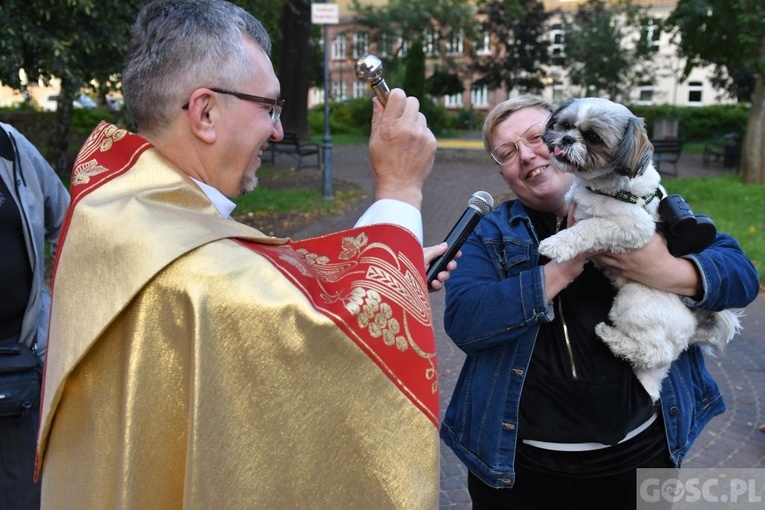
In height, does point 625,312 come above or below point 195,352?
below

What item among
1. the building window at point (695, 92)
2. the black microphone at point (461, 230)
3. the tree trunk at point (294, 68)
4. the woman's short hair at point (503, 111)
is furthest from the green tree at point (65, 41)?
the building window at point (695, 92)

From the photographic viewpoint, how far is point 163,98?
5.34ft

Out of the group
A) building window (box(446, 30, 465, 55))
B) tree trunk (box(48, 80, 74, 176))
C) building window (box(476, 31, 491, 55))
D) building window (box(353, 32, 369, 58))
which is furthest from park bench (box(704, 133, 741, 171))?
building window (box(353, 32, 369, 58))

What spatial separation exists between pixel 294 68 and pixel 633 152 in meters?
24.5

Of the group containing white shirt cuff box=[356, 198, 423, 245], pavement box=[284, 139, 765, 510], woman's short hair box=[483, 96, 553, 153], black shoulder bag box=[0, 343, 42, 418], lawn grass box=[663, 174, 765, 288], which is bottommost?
pavement box=[284, 139, 765, 510]

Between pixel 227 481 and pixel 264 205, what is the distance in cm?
1276

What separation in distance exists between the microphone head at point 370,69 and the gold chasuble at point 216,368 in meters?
A: 0.48

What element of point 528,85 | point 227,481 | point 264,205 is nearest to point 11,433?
point 227,481

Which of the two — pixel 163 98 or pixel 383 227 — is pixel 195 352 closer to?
pixel 383 227

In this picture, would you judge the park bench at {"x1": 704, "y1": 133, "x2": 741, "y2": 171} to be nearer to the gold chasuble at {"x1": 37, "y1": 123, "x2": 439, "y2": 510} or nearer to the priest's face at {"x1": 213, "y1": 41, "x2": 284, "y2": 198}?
the priest's face at {"x1": 213, "y1": 41, "x2": 284, "y2": 198}

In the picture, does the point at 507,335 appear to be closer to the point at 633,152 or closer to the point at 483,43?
the point at 633,152

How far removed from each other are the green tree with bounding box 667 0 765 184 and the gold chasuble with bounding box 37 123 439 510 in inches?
636

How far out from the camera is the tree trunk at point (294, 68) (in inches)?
1008

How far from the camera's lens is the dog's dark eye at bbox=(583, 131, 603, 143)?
2.48m
